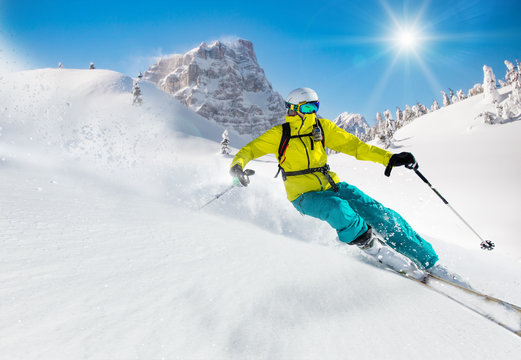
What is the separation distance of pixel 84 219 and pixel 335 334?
2.30 metres

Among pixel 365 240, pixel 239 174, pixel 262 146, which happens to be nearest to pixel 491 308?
pixel 365 240

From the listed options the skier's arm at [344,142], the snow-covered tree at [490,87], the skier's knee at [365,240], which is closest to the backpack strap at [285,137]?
Answer: the skier's arm at [344,142]

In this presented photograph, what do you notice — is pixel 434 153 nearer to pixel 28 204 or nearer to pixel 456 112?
pixel 28 204

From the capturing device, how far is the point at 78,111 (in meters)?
30.8

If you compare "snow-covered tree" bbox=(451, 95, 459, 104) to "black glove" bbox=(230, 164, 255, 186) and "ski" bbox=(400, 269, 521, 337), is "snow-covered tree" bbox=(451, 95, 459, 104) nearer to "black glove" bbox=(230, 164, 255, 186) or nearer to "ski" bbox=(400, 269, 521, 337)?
"black glove" bbox=(230, 164, 255, 186)

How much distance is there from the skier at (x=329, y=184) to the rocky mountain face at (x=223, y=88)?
150891mm

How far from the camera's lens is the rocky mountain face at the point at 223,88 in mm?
154625

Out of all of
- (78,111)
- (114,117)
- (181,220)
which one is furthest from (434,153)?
(78,111)

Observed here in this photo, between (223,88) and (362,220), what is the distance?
17068 centimetres

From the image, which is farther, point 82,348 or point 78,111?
point 78,111

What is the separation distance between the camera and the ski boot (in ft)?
9.19

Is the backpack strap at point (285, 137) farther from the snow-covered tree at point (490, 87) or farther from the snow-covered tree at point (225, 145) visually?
the snow-covered tree at point (490, 87)

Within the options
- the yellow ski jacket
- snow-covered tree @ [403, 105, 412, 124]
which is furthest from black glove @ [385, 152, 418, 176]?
→ snow-covered tree @ [403, 105, 412, 124]

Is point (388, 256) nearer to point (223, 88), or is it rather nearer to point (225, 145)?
point (225, 145)
